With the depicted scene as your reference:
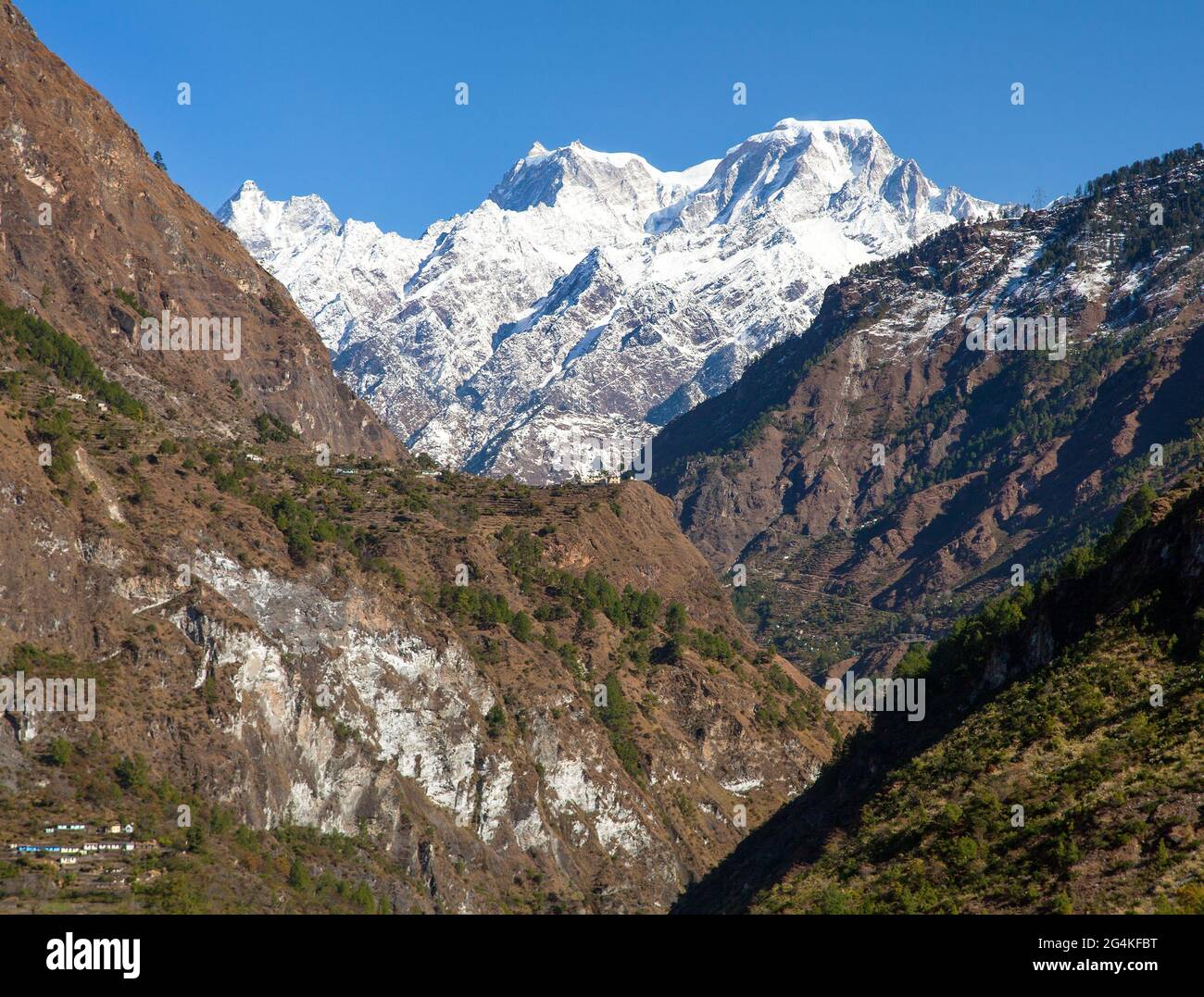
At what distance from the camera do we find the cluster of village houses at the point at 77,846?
440ft

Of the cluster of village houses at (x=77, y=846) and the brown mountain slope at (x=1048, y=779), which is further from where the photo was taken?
the cluster of village houses at (x=77, y=846)

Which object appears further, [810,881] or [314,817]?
[314,817]

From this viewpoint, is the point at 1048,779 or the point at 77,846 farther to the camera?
the point at 77,846

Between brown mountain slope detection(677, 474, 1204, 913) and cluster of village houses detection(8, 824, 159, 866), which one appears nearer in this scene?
brown mountain slope detection(677, 474, 1204, 913)

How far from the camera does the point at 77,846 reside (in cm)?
13875

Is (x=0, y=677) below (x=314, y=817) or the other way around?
the other way around

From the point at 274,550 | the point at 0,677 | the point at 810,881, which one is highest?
the point at 274,550

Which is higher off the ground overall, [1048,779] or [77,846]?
[1048,779]

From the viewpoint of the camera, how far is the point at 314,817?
174m

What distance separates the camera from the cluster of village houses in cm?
13425
